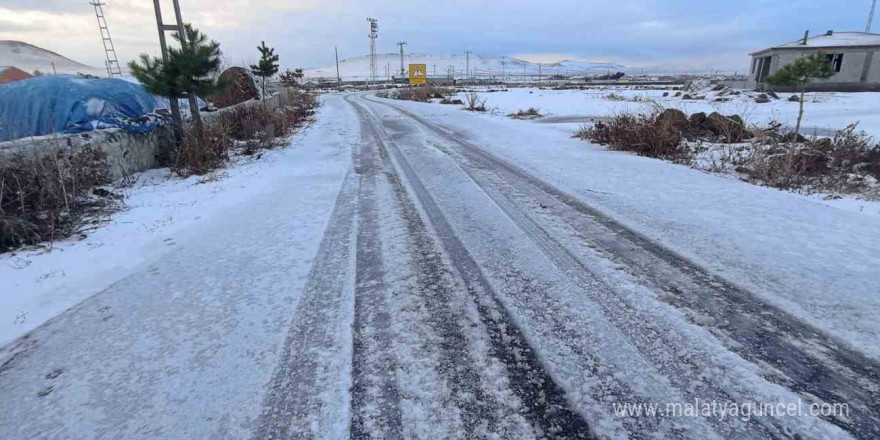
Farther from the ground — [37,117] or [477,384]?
[37,117]

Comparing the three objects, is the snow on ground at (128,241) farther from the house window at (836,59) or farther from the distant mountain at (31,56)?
the distant mountain at (31,56)

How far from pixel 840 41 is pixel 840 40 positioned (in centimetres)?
44

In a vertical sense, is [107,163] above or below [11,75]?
below

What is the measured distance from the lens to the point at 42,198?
4.21m

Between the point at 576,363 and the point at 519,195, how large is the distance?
318cm

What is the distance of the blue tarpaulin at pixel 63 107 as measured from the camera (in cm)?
595

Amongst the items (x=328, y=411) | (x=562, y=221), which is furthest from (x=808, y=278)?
(x=328, y=411)

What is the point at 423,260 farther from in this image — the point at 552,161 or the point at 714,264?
the point at 552,161

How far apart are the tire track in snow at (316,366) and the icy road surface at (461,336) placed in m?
0.01

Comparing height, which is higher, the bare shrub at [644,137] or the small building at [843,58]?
the small building at [843,58]

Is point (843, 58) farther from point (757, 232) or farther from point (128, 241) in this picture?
point (128, 241)

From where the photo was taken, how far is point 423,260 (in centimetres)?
324

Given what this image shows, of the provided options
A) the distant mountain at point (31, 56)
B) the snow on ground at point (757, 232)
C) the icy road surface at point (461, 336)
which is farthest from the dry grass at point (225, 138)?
the distant mountain at point (31, 56)

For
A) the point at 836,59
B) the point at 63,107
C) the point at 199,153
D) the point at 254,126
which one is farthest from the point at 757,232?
the point at 836,59
